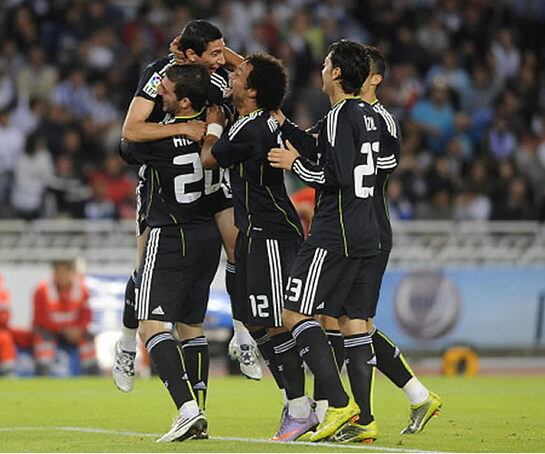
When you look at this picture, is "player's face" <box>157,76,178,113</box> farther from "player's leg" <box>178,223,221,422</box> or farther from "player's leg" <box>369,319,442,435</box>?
"player's leg" <box>369,319,442,435</box>

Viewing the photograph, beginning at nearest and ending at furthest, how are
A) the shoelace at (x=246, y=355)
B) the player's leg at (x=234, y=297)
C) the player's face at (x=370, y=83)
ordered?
the player's leg at (x=234, y=297), the player's face at (x=370, y=83), the shoelace at (x=246, y=355)

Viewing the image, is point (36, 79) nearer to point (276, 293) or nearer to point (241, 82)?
point (241, 82)

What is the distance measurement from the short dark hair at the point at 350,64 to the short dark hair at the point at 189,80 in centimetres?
81

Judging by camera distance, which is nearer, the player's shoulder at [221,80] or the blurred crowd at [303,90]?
the player's shoulder at [221,80]

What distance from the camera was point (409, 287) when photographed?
18578 mm

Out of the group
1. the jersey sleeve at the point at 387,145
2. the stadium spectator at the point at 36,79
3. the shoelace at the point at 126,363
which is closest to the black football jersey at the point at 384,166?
the jersey sleeve at the point at 387,145

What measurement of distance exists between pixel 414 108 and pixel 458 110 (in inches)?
31.5

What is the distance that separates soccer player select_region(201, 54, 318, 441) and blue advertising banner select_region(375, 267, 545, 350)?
9.19 m

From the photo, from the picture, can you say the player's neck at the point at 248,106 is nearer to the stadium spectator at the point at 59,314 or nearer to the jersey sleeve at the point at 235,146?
the jersey sleeve at the point at 235,146

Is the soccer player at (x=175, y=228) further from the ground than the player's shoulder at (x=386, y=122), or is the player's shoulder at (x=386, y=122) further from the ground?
the player's shoulder at (x=386, y=122)

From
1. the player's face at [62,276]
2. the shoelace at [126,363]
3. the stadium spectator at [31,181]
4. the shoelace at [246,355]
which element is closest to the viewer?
the shoelace at [246,355]

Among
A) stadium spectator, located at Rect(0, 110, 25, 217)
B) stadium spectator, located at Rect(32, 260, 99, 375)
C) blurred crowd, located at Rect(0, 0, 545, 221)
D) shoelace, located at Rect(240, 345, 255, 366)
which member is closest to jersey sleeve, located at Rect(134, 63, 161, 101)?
shoelace, located at Rect(240, 345, 255, 366)

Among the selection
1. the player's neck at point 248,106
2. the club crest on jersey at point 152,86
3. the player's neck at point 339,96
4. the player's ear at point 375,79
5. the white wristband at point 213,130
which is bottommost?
the white wristband at point 213,130

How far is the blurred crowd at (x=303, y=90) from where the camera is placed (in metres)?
19.3
